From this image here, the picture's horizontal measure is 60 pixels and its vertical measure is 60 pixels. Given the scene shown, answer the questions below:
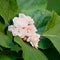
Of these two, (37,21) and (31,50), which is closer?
(31,50)

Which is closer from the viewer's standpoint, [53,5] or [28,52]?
[28,52]

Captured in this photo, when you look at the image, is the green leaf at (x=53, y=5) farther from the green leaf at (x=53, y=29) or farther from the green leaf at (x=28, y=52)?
the green leaf at (x=28, y=52)

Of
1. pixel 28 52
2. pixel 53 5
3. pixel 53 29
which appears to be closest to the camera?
pixel 28 52

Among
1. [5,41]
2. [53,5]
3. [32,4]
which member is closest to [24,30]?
[5,41]

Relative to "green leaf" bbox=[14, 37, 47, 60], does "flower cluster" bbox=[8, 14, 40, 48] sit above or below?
above

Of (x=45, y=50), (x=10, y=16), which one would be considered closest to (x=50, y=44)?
(x=45, y=50)

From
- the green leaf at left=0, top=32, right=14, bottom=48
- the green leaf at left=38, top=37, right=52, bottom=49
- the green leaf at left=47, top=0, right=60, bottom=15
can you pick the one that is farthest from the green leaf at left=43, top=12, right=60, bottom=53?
the green leaf at left=47, top=0, right=60, bottom=15

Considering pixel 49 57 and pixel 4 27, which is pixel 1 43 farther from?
pixel 49 57

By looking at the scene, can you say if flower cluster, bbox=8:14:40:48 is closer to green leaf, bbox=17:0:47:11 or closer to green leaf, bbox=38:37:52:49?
green leaf, bbox=38:37:52:49

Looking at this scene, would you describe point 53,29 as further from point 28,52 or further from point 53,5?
point 53,5
